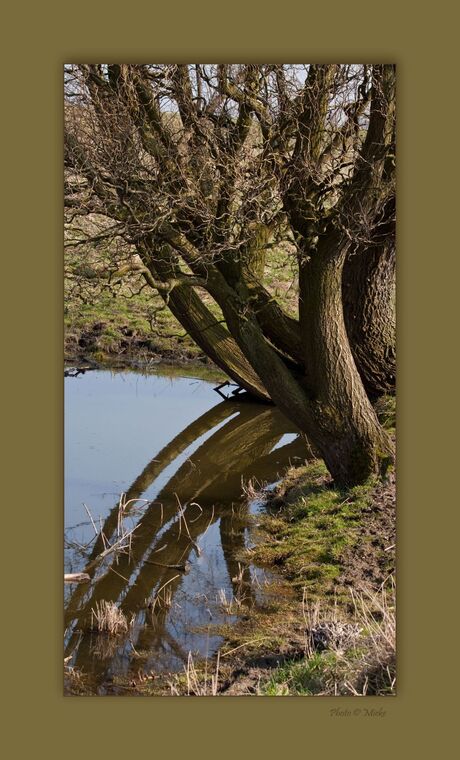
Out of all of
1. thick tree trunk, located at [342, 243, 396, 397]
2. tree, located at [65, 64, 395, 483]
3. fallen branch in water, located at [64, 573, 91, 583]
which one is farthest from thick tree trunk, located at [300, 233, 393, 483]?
fallen branch in water, located at [64, 573, 91, 583]

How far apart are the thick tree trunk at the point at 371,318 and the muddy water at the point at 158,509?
6.28 feet

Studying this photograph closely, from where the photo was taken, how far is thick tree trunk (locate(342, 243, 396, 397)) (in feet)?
43.5

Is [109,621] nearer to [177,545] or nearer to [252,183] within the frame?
[177,545]

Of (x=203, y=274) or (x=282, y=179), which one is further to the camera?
(x=203, y=274)

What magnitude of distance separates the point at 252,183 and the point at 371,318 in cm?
379

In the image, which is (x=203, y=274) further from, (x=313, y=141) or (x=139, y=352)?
(x=139, y=352)

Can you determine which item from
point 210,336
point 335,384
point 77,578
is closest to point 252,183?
point 335,384

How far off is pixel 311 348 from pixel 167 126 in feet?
9.61

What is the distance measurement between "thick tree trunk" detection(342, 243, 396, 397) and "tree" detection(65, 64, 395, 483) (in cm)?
223

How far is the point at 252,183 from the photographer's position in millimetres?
10328

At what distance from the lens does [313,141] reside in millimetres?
10391

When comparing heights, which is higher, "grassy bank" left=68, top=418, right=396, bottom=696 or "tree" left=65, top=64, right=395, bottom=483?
"tree" left=65, top=64, right=395, bottom=483

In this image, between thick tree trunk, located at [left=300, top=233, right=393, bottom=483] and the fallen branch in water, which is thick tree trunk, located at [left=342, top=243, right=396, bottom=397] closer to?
thick tree trunk, located at [left=300, top=233, right=393, bottom=483]

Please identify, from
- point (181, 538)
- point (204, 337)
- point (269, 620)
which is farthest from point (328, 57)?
point (204, 337)
